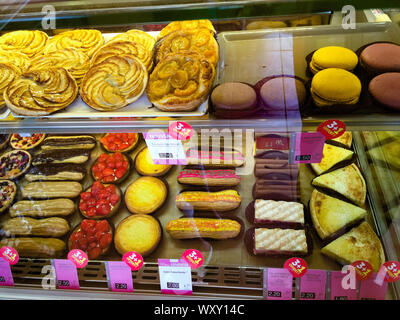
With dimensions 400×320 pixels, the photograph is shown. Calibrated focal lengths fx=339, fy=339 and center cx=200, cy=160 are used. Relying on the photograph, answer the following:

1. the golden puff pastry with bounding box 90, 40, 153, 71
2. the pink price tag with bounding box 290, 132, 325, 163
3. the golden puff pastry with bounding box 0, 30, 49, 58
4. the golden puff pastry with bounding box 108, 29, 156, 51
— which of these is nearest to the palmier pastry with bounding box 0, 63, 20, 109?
the golden puff pastry with bounding box 0, 30, 49, 58

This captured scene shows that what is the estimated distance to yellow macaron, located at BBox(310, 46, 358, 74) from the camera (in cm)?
150

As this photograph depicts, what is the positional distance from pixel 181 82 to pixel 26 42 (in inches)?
41.7

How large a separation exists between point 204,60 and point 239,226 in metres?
0.97

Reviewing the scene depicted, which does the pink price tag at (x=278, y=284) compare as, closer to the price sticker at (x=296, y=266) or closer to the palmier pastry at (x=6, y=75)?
the price sticker at (x=296, y=266)

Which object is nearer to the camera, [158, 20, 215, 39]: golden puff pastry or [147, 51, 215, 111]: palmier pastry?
[147, 51, 215, 111]: palmier pastry

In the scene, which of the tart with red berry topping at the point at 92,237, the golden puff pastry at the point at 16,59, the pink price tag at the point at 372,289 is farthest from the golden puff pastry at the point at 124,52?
the pink price tag at the point at 372,289

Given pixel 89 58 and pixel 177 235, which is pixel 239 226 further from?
pixel 89 58

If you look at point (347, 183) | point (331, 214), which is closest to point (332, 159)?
point (347, 183)

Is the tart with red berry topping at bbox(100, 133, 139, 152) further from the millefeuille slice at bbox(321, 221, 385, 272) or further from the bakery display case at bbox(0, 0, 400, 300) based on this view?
the millefeuille slice at bbox(321, 221, 385, 272)

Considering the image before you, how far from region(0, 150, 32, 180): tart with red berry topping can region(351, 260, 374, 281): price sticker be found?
2233 millimetres

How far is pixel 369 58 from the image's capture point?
151cm

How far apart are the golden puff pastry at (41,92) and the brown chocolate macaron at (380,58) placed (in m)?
1.33
